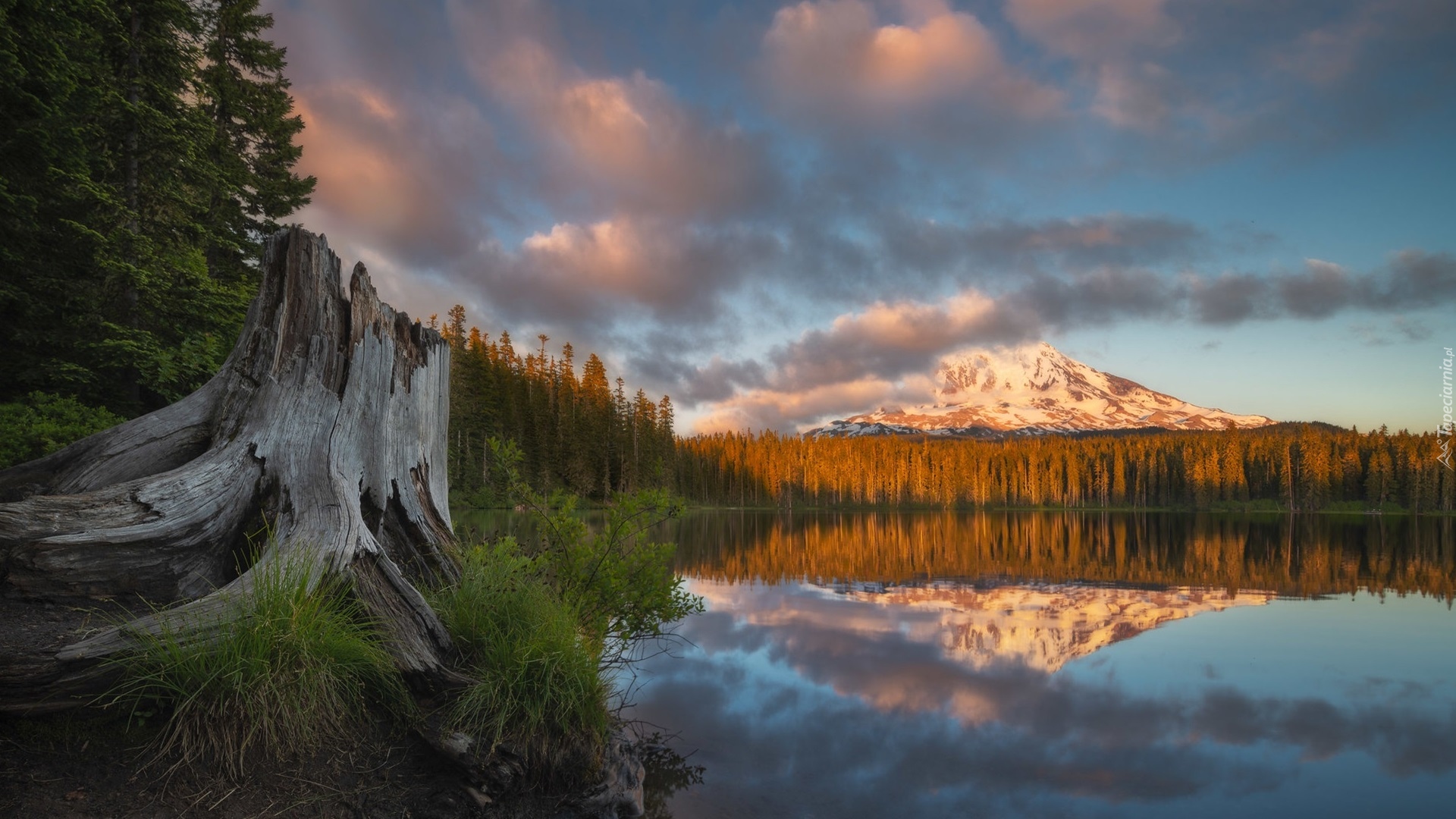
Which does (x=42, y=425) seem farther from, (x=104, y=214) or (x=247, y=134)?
(x=247, y=134)

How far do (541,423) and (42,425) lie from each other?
46.8 meters

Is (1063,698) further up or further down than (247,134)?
further down

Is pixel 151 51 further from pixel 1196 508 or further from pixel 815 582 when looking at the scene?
pixel 1196 508

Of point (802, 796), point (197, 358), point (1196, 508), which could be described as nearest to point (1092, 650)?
point (802, 796)

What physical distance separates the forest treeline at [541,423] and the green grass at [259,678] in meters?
33.9

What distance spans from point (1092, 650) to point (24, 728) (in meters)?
13.3

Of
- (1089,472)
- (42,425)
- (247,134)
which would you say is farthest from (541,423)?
(1089,472)

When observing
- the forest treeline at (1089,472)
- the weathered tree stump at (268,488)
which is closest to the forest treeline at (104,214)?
the weathered tree stump at (268,488)

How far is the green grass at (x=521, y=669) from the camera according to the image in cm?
482

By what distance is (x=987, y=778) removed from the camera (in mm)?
7059


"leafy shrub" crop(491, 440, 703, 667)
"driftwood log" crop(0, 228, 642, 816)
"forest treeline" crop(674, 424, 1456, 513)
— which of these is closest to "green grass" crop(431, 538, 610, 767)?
"driftwood log" crop(0, 228, 642, 816)

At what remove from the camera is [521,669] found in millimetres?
4945

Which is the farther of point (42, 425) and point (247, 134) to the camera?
point (247, 134)

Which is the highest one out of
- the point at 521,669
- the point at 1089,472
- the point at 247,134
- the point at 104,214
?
the point at 247,134
